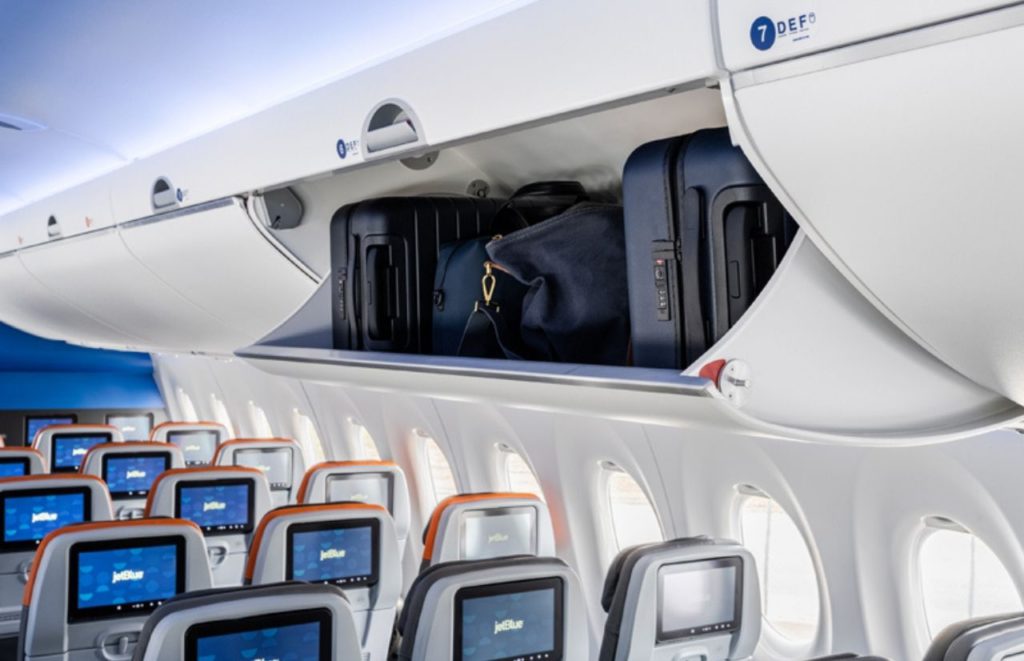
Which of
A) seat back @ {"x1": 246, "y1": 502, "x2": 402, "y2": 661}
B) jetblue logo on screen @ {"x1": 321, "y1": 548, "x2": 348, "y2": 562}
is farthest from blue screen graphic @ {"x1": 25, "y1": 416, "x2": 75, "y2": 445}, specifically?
jetblue logo on screen @ {"x1": 321, "y1": 548, "x2": 348, "y2": 562}

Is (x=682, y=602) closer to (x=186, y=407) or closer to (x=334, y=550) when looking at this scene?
(x=334, y=550)

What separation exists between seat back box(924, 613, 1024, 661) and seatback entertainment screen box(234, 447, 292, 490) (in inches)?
295

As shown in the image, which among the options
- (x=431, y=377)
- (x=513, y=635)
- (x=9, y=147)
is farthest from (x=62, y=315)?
(x=513, y=635)

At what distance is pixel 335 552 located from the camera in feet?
17.8

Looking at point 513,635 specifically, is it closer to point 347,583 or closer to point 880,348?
point 880,348

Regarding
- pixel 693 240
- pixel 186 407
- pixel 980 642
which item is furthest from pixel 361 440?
pixel 980 642

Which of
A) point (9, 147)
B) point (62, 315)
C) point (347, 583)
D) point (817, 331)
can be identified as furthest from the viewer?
point (62, 315)

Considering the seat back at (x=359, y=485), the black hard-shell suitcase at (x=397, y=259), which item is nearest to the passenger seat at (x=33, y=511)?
the seat back at (x=359, y=485)

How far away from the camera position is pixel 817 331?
3156 millimetres

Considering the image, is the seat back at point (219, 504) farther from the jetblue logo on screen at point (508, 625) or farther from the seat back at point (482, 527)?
the jetblue logo on screen at point (508, 625)

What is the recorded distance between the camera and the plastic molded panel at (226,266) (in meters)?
5.74

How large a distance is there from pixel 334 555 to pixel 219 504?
2.11m

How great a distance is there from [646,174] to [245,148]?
221 centimetres

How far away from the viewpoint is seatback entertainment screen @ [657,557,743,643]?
14.6 feet
